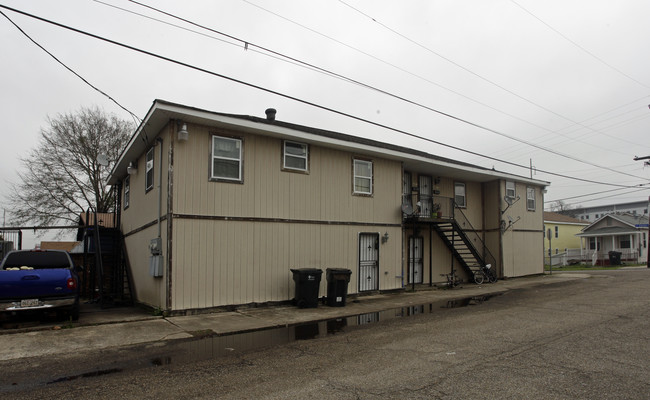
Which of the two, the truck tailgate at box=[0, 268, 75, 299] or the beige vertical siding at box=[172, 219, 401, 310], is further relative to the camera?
the beige vertical siding at box=[172, 219, 401, 310]

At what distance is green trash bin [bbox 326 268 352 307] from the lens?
11703 millimetres

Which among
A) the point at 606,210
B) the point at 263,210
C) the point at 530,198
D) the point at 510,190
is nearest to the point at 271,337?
the point at 263,210

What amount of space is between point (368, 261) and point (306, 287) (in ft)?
11.3

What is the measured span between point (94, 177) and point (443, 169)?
2268 cm

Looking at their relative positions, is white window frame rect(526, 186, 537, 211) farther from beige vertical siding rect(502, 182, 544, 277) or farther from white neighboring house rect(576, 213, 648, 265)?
white neighboring house rect(576, 213, 648, 265)

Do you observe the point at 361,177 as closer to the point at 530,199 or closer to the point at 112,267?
the point at 112,267

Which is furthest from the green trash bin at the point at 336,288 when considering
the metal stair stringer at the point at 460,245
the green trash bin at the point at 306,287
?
the metal stair stringer at the point at 460,245

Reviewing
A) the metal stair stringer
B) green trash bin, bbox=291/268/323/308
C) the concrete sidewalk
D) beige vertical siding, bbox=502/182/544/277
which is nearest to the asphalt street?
the concrete sidewalk

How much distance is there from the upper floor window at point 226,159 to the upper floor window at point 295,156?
1463 mm

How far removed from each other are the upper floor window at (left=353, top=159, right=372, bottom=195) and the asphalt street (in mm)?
5830

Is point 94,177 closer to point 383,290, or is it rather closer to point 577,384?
point 383,290

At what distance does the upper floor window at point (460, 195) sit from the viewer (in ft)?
63.4

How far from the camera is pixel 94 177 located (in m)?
27.4

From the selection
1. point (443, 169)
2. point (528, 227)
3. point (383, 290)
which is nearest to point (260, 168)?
point (383, 290)
